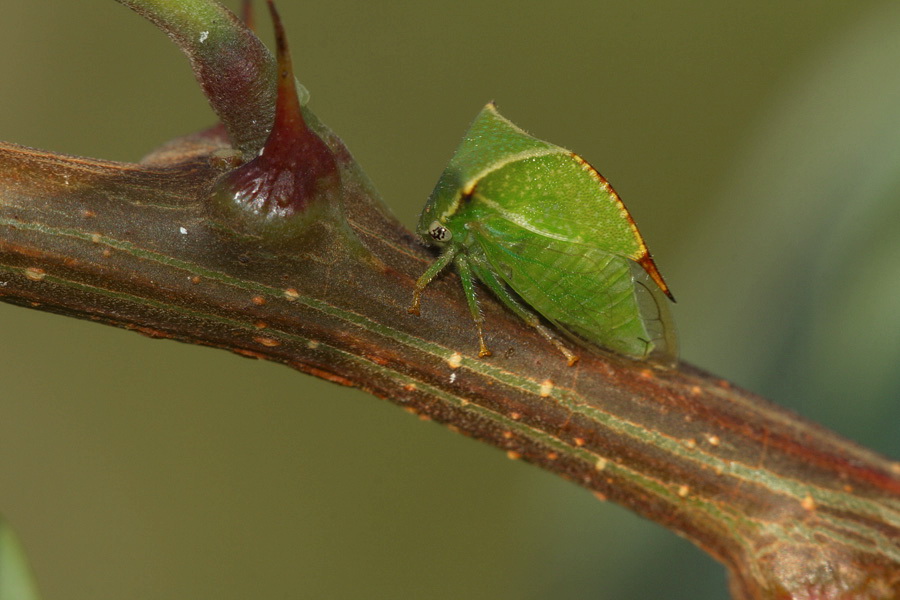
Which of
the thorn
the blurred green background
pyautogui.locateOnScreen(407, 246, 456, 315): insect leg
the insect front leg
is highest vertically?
the thorn

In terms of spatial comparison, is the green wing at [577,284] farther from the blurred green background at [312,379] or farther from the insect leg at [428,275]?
the blurred green background at [312,379]

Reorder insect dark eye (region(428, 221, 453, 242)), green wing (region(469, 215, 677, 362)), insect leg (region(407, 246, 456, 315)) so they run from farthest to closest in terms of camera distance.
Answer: insect dark eye (region(428, 221, 453, 242)) < green wing (region(469, 215, 677, 362)) < insect leg (region(407, 246, 456, 315))

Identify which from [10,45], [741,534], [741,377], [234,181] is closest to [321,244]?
[234,181]

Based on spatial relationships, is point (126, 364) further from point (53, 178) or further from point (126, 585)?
point (53, 178)

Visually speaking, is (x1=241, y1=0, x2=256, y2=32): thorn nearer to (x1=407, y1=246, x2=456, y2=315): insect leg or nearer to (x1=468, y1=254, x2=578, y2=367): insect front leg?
(x1=407, y1=246, x2=456, y2=315): insect leg

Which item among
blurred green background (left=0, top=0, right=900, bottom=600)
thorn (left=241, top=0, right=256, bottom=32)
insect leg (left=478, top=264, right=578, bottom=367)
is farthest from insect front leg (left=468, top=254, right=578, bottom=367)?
blurred green background (left=0, top=0, right=900, bottom=600)

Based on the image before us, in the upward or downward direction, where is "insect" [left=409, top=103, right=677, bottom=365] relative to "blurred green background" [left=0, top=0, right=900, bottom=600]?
upward

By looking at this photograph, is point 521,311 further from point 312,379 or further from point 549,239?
point 312,379
